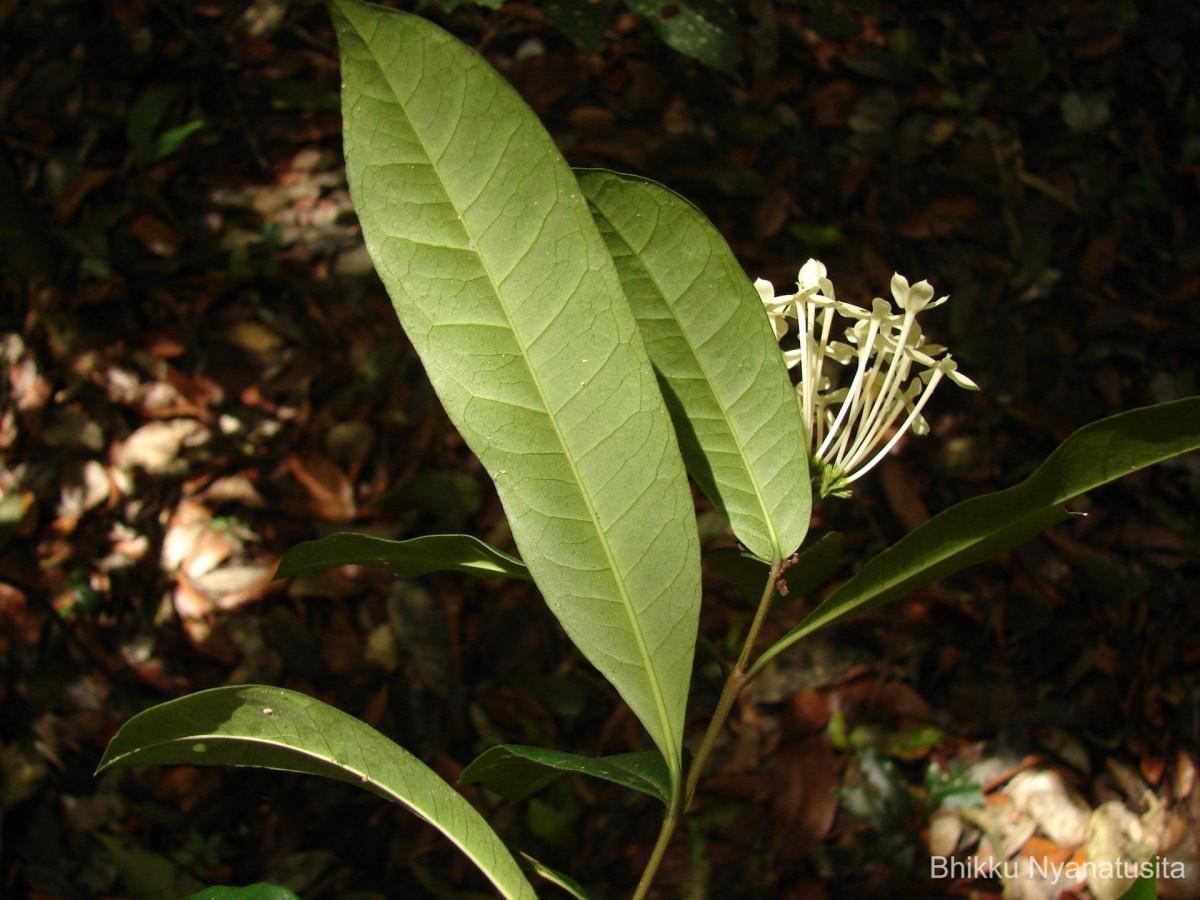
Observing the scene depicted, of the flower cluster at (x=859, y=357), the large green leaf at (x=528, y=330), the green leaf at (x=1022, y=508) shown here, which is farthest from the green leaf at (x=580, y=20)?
the green leaf at (x=1022, y=508)

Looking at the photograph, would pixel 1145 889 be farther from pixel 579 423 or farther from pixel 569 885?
pixel 579 423

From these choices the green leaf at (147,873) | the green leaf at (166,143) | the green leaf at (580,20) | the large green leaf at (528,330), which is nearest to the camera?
the large green leaf at (528,330)

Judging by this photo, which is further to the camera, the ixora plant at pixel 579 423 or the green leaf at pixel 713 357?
the green leaf at pixel 713 357

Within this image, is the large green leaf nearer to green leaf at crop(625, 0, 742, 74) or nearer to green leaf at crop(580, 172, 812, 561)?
green leaf at crop(580, 172, 812, 561)

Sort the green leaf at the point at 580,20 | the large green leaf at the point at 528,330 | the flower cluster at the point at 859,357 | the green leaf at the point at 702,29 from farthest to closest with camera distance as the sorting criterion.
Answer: the green leaf at the point at 702,29 → the green leaf at the point at 580,20 → the flower cluster at the point at 859,357 → the large green leaf at the point at 528,330

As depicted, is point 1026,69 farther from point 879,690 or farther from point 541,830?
point 541,830

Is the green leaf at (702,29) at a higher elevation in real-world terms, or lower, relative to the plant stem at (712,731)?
higher

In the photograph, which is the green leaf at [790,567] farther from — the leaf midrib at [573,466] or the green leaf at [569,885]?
the green leaf at [569,885]

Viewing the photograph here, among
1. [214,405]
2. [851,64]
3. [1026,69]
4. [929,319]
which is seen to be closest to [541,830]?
[214,405]
